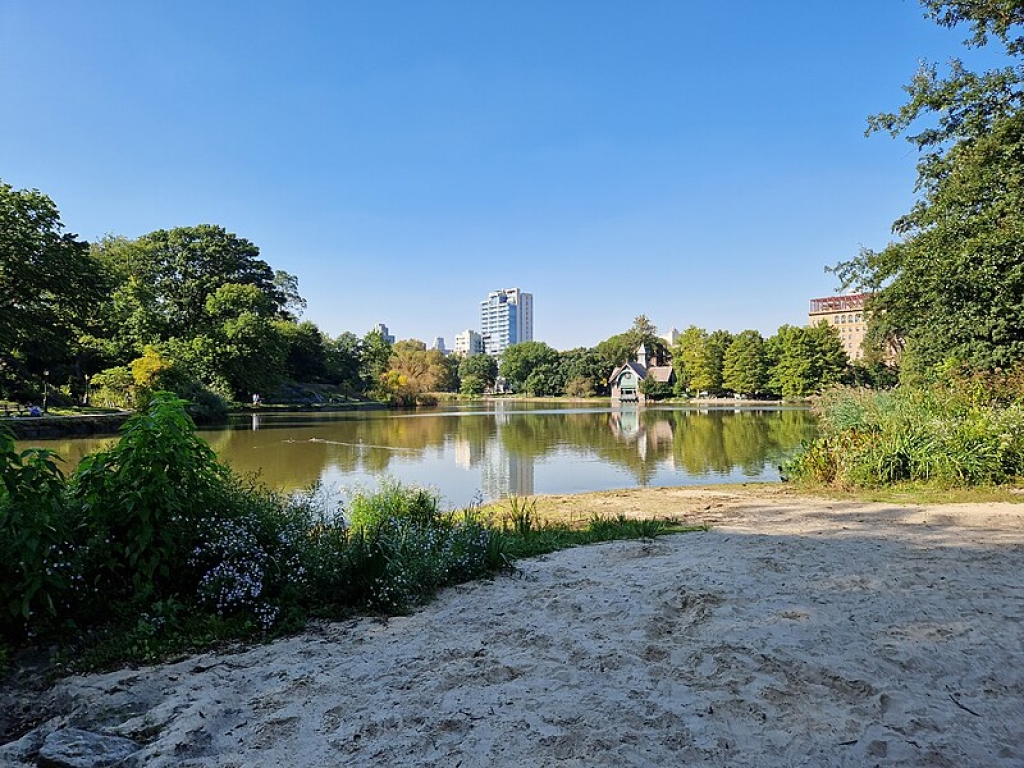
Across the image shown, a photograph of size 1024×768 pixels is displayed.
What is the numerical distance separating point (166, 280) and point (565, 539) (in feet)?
161

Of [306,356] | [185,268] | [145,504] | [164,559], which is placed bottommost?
[164,559]

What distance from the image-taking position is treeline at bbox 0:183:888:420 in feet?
83.5

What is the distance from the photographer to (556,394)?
278 ft

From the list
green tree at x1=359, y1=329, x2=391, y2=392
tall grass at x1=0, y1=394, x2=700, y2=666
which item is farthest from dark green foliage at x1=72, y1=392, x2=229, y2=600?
green tree at x1=359, y1=329, x2=391, y2=392

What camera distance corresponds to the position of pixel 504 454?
1934cm

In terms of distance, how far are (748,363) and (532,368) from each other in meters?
37.0

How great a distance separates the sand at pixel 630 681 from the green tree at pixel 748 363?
57.8 meters

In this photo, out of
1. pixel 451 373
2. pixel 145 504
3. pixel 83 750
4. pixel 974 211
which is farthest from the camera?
pixel 451 373

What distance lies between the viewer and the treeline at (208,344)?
25453mm

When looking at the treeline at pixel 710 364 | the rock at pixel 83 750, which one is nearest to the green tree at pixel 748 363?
the treeline at pixel 710 364

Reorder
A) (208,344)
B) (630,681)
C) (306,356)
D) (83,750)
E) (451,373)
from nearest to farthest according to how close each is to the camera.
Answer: (83,750)
(630,681)
(208,344)
(306,356)
(451,373)

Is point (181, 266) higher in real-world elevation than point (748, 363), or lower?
higher

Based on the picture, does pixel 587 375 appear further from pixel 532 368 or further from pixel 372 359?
pixel 372 359

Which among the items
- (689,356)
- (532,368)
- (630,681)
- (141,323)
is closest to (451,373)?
(532,368)
